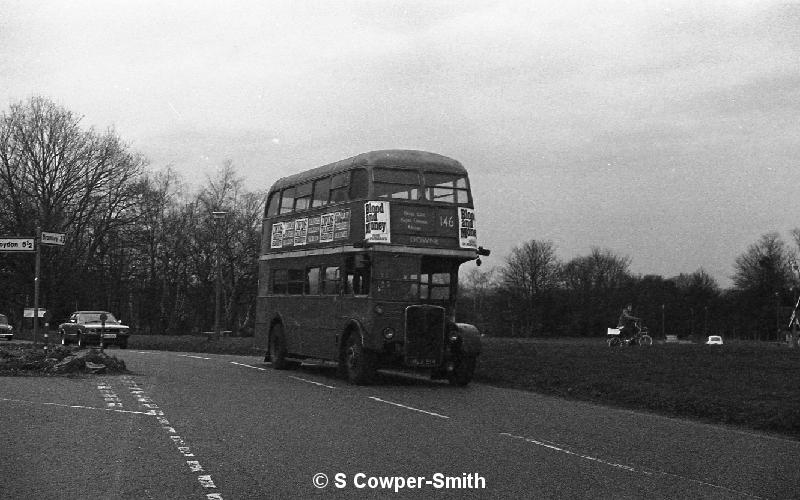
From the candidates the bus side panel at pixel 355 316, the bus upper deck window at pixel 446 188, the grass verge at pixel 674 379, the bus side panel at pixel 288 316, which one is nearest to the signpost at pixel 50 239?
the bus side panel at pixel 288 316

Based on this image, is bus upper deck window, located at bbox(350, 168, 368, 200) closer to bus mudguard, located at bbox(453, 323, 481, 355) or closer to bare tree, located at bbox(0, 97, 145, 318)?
bus mudguard, located at bbox(453, 323, 481, 355)

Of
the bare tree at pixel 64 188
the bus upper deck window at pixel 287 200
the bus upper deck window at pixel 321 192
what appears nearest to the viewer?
the bus upper deck window at pixel 321 192

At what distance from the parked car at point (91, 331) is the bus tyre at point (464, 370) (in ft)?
71.9

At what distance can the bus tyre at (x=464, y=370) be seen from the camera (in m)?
19.0

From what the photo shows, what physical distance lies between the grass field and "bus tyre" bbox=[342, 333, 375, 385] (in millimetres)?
3053

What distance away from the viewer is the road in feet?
25.4

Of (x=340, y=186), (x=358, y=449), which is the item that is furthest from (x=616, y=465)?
(x=340, y=186)

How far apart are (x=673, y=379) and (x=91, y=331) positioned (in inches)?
1041

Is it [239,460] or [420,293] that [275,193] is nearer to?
[420,293]

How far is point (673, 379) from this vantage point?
17156mm

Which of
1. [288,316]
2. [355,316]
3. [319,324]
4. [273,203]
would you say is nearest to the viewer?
[355,316]

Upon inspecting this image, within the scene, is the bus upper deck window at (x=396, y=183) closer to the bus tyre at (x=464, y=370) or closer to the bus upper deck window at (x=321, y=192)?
the bus upper deck window at (x=321, y=192)

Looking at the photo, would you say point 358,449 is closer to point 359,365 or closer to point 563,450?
point 563,450

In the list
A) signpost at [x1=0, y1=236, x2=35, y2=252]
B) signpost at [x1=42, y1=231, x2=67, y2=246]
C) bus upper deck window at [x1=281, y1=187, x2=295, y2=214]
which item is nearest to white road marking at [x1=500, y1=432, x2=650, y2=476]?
bus upper deck window at [x1=281, y1=187, x2=295, y2=214]
